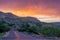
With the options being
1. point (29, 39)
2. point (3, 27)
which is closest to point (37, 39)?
point (29, 39)

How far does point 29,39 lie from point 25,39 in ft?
2.09

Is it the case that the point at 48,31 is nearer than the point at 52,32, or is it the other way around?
the point at 52,32

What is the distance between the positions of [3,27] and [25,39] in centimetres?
2122

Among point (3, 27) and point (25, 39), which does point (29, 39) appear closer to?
point (25, 39)

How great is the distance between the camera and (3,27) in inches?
1754

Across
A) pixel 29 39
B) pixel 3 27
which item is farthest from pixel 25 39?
pixel 3 27

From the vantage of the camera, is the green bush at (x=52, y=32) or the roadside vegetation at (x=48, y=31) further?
the roadside vegetation at (x=48, y=31)

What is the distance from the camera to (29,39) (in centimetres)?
2425

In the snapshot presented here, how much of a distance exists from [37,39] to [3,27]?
2082 centimetres

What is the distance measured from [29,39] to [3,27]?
2077 centimetres

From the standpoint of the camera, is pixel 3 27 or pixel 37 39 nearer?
pixel 37 39

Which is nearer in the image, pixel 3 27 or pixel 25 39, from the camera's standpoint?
pixel 25 39

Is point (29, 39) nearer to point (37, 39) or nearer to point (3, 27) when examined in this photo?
point (37, 39)

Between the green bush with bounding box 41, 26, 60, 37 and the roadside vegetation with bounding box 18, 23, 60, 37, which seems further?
the roadside vegetation with bounding box 18, 23, 60, 37
